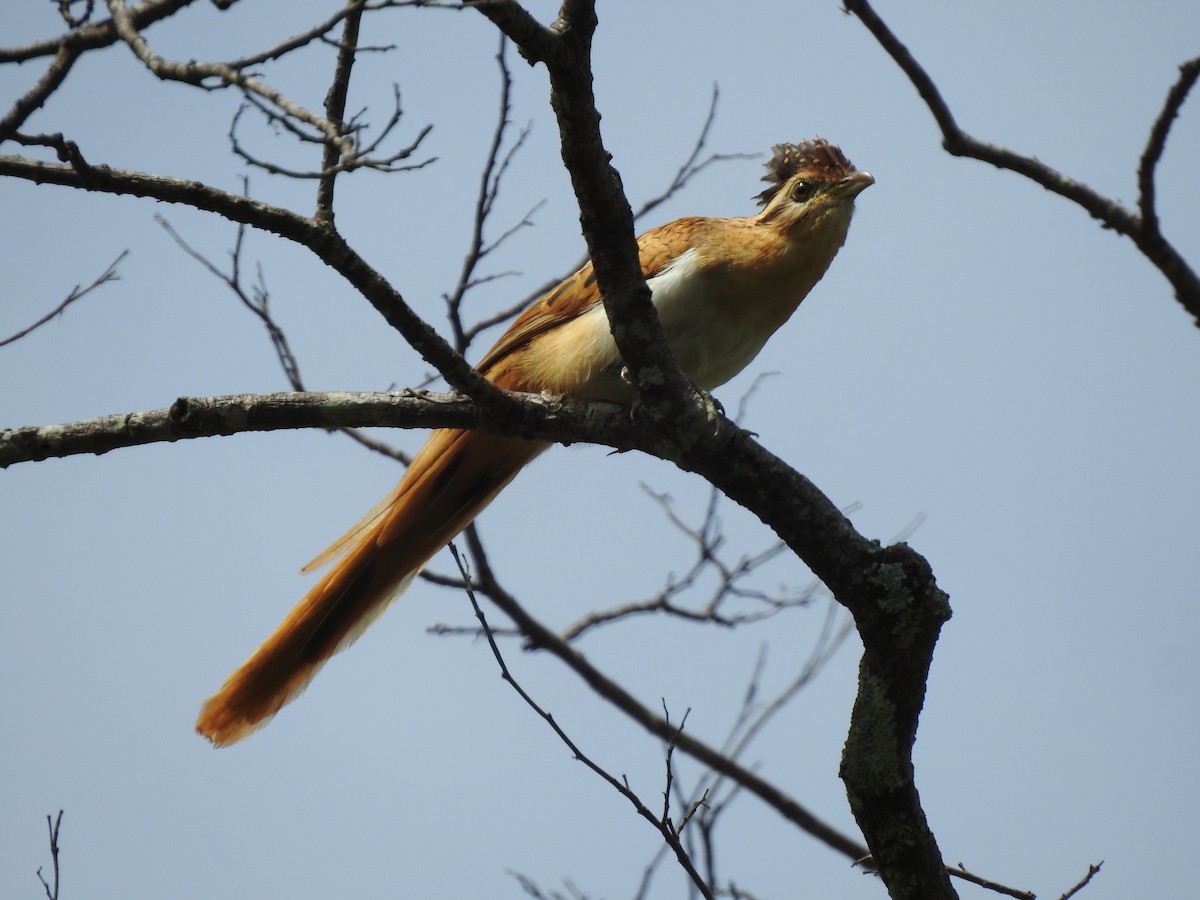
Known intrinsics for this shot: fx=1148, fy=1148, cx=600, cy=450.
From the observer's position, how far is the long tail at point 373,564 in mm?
4086

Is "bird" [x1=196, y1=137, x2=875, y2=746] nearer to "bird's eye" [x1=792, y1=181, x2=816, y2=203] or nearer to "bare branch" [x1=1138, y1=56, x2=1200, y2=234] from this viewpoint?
"bird's eye" [x1=792, y1=181, x2=816, y2=203]

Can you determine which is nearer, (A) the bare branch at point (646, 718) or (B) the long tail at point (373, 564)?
(B) the long tail at point (373, 564)

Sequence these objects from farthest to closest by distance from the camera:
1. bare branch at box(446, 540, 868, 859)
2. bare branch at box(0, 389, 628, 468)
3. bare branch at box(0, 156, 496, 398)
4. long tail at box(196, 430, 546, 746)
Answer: bare branch at box(446, 540, 868, 859)
long tail at box(196, 430, 546, 746)
bare branch at box(0, 389, 628, 468)
bare branch at box(0, 156, 496, 398)

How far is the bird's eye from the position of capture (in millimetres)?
4902

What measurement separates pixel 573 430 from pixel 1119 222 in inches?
62.5

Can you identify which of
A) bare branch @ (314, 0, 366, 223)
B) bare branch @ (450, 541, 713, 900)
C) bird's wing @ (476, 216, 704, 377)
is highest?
bird's wing @ (476, 216, 704, 377)

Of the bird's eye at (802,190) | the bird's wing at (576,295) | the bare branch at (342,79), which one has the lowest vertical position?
the bare branch at (342,79)

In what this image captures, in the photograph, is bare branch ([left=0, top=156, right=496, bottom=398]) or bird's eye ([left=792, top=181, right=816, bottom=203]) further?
bird's eye ([left=792, top=181, right=816, bottom=203])

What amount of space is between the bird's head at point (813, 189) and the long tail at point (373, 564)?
1.46m

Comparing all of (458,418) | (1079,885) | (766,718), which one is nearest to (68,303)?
(458,418)

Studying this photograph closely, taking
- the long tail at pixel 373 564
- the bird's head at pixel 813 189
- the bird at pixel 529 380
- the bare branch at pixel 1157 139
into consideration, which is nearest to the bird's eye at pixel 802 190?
the bird's head at pixel 813 189

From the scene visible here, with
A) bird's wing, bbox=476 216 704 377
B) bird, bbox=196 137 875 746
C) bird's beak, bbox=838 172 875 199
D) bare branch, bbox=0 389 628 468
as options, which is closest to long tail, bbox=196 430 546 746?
bird, bbox=196 137 875 746

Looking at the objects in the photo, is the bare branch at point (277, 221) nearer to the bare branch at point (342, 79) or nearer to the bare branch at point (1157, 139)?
the bare branch at point (342, 79)

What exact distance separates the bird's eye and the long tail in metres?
1.58
